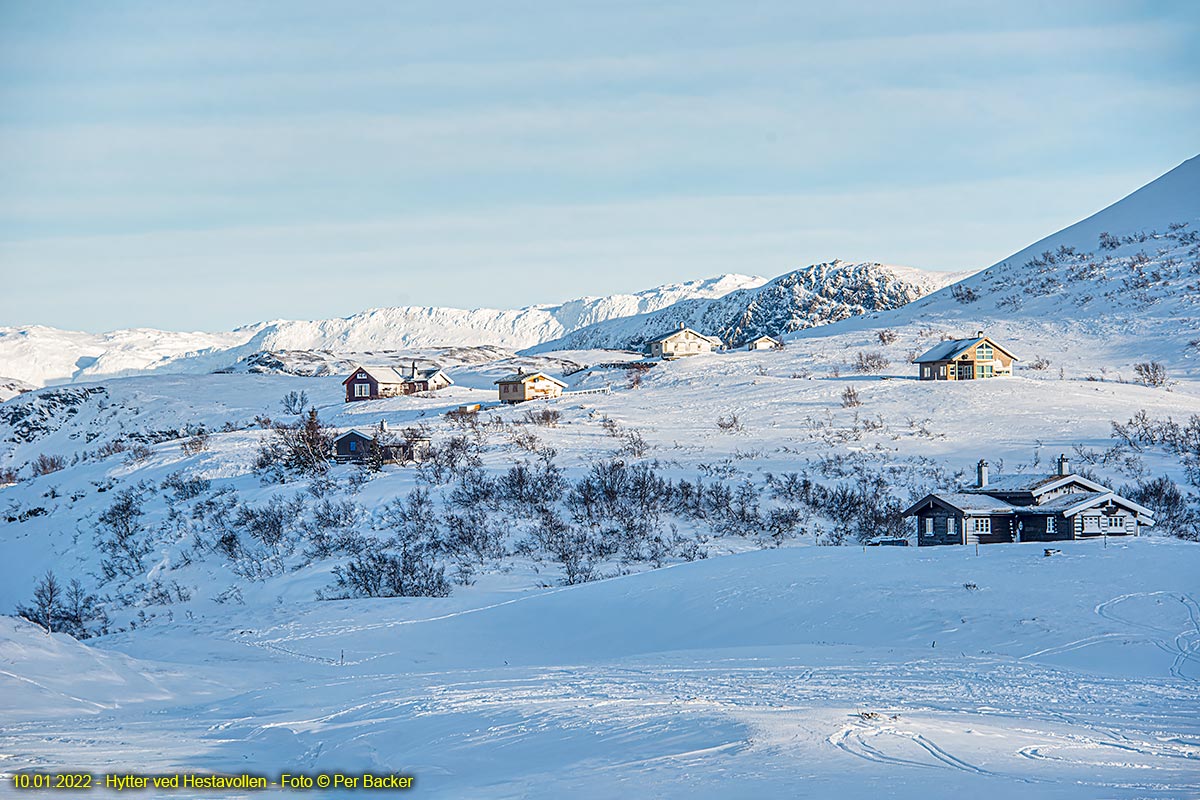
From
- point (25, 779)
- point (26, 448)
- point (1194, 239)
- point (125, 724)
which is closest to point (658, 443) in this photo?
point (125, 724)

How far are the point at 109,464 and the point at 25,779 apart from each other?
4583 cm

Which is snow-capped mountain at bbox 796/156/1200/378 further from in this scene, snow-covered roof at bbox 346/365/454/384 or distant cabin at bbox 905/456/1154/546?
distant cabin at bbox 905/456/1154/546

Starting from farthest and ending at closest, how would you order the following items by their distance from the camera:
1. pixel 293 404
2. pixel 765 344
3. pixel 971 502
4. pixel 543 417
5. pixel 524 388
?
pixel 765 344 → pixel 293 404 → pixel 524 388 → pixel 543 417 → pixel 971 502

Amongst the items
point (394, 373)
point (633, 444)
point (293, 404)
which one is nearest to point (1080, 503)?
point (633, 444)

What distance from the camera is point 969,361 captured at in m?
63.4

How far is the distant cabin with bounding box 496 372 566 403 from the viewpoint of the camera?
71.3m

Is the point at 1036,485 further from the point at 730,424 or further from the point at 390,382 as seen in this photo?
the point at 390,382

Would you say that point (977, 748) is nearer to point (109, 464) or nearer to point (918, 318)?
point (109, 464)

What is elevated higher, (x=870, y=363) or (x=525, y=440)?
(x=870, y=363)

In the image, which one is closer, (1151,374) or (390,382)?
(1151,374)

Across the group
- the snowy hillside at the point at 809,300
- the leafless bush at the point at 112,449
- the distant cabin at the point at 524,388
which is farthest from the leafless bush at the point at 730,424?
the snowy hillside at the point at 809,300

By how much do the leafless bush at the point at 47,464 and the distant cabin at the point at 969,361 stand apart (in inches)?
2167

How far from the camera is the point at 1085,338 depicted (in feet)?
243

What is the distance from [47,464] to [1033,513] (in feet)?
193
